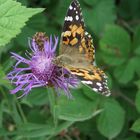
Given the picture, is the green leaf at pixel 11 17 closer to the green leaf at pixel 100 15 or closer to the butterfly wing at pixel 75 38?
the butterfly wing at pixel 75 38

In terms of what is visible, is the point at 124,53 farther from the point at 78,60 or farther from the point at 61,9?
the point at 78,60

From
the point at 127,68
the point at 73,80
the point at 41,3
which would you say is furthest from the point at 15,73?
the point at 41,3

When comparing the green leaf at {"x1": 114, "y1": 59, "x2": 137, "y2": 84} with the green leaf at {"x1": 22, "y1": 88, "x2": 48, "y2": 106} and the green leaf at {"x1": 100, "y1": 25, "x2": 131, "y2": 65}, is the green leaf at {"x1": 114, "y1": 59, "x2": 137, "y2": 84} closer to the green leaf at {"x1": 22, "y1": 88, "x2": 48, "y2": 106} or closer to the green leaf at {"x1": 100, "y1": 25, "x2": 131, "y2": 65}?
the green leaf at {"x1": 100, "y1": 25, "x2": 131, "y2": 65}

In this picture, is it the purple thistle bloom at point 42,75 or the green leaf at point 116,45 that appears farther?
the green leaf at point 116,45

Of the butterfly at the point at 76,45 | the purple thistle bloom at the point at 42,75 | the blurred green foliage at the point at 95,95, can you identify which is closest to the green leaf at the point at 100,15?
the blurred green foliage at the point at 95,95

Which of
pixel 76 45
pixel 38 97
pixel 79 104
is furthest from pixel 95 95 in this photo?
pixel 76 45
